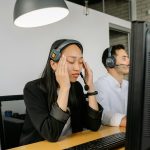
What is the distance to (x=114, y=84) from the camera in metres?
2.16

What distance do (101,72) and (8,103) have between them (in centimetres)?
214

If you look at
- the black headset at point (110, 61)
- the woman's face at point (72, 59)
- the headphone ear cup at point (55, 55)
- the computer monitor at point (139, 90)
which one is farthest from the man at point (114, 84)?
the computer monitor at point (139, 90)

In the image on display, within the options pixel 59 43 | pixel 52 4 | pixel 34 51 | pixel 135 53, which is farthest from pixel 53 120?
pixel 34 51

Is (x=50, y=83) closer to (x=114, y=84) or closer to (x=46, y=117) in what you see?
(x=46, y=117)

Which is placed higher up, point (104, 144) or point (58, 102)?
point (58, 102)

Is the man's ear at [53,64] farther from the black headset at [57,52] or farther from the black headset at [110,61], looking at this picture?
the black headset at [110,61]

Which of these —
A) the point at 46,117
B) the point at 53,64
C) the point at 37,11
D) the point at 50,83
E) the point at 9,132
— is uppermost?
the point at 37,11

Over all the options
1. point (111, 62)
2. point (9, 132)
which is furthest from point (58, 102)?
point (111, 62)

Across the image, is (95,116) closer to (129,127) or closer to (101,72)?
(129,127)

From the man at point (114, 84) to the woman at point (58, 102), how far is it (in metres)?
0.30

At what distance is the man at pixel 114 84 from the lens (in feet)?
6.70

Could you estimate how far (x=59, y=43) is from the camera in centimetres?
147

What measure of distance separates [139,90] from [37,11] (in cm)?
114

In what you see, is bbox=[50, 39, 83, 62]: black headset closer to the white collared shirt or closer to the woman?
the woman
